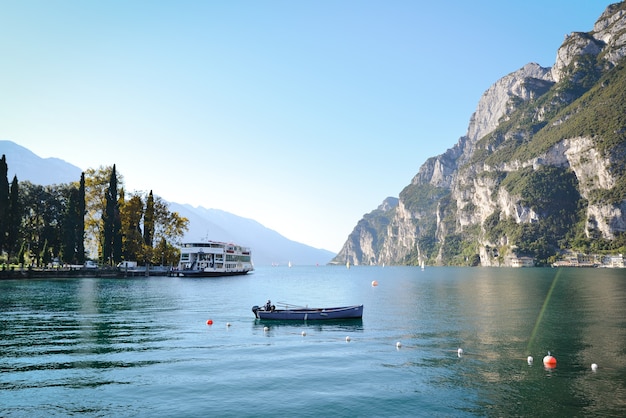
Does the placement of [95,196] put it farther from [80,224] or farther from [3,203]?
[3,203]

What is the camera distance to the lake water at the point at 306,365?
842 inches

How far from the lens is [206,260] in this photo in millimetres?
152625

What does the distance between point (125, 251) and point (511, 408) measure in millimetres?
133385

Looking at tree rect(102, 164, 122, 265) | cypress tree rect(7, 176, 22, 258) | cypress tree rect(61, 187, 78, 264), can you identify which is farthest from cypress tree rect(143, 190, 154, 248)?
cypress tree rect(7, 176, 22, 258)

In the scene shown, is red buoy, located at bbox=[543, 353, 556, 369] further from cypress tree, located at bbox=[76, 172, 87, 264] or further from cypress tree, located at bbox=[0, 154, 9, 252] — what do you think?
cypress tree, located at bbox=[76, 172, 87, 264]

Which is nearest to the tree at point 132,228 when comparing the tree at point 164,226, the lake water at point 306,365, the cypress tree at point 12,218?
the tree at point 164,226

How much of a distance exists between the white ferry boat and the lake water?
90147 millimetres

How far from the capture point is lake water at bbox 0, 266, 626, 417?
2139cm

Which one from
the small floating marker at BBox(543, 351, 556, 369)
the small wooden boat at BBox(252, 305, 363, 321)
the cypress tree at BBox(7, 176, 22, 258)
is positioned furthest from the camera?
the cypress tree at BBox(7, 176, 22, 258)

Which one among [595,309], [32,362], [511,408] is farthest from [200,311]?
[595,309]

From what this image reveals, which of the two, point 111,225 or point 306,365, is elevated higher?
point 111,225

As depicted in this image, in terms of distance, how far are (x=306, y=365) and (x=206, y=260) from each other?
12874cm

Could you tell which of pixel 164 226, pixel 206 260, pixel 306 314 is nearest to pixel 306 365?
pixel 306 314

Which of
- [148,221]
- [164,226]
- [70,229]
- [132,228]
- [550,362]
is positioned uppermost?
[148,221]
